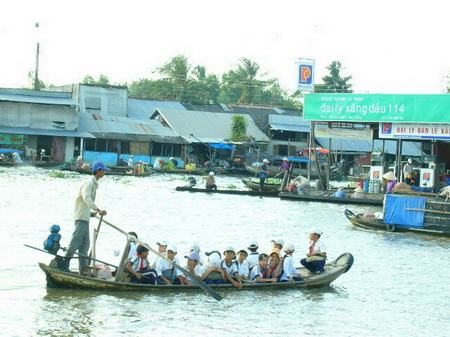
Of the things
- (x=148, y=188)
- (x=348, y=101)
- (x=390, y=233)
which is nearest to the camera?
(x=390, y=233)

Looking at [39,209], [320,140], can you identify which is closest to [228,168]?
[320,140]

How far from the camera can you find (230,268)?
15.0 meters

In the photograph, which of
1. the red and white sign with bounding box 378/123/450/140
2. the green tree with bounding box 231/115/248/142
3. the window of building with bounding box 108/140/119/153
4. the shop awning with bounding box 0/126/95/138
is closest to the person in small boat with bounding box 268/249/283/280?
the red and white sign with bounding box 378/123/450/140

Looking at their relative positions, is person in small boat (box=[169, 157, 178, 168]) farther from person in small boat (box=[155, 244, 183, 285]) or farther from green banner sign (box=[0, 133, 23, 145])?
person in small boat (box=[155, 244, 183, 285])

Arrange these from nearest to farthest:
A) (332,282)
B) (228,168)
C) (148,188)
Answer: (332,282) < (148,188) < (228,168)

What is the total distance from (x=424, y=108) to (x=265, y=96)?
6878 cm

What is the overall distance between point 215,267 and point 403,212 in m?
11.6

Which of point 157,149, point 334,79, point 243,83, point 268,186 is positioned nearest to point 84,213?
point 268,186

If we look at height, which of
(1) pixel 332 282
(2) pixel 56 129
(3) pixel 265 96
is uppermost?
(3) pixel 265 96

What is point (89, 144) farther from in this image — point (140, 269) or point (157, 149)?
point (140, 269)

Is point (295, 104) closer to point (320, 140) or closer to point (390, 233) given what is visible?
point (320, 140)

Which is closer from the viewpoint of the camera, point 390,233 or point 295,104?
point 390,233

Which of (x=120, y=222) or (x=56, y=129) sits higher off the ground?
(x=56, y=129)

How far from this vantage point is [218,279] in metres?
14.9
